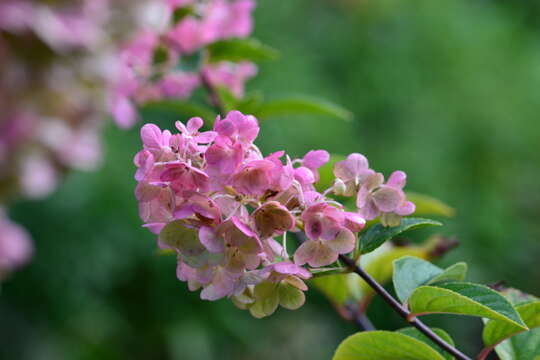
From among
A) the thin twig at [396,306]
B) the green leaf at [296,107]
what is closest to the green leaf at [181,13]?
the green leaf at [296,107]

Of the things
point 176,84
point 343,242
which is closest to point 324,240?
point 343,242

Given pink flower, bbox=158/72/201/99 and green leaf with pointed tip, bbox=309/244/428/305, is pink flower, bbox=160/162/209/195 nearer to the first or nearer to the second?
green leaf with pointed tip, bbox=309/244/428/305

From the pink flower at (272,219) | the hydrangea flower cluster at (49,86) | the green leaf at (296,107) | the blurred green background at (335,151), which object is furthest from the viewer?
the blurred green background at (335,151)

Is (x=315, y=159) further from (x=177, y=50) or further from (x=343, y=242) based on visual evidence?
(x=177, y=50)

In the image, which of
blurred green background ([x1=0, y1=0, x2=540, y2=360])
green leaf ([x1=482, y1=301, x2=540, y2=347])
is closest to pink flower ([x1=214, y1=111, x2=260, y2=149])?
green leaf ([x1=482, y1=301, x2=540, y2=347])

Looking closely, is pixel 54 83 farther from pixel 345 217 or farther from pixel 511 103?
pixel 511 103

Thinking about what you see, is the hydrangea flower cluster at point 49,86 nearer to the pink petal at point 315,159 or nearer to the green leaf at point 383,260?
the pink petal at point 315,159
